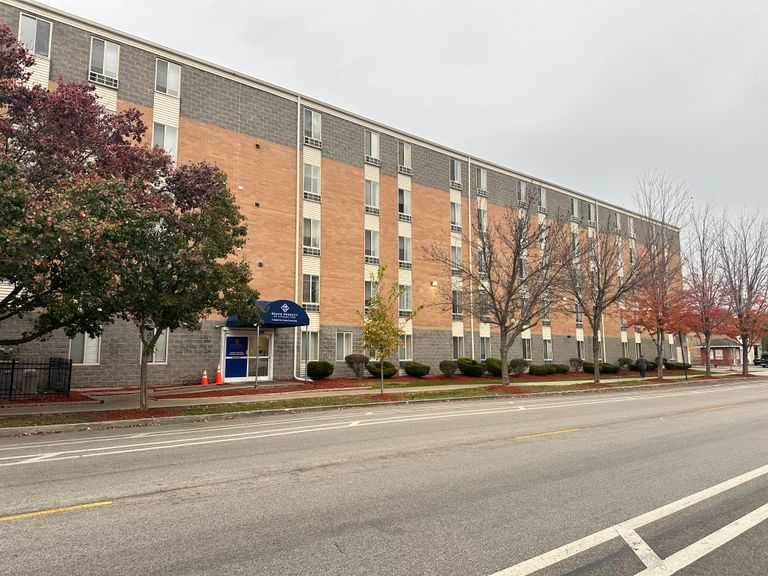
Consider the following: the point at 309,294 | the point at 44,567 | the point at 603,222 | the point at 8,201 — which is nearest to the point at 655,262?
the point at 603,222

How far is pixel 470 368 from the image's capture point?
112 ft

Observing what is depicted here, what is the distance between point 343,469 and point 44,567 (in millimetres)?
4212

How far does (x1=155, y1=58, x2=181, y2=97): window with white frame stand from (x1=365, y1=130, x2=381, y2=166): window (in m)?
11.4

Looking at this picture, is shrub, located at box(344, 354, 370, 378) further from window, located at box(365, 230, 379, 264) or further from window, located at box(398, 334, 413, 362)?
window, located at box(365, 230, 379, 264)

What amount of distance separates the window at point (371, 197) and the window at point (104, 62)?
47.2ft

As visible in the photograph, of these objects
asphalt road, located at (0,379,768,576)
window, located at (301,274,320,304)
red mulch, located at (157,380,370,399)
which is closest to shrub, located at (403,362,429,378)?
red mulch, located at (157,380,370,399)

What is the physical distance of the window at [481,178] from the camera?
3966 centimetres

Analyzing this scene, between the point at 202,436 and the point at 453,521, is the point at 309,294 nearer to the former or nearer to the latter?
the point at 202,436

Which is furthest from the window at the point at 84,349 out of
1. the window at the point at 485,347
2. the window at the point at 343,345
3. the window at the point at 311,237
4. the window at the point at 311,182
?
the window at the point at 485,347

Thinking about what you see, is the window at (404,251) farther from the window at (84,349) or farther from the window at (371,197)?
the window at (84,349)

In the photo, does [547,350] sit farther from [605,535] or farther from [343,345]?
[605,535]

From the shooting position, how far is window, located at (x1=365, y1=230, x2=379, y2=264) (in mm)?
32906

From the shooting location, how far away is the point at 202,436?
11953 millimetres

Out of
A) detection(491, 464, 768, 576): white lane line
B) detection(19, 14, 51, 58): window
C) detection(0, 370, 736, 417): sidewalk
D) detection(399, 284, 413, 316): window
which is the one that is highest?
detection(19, 14, 51, 58): window
